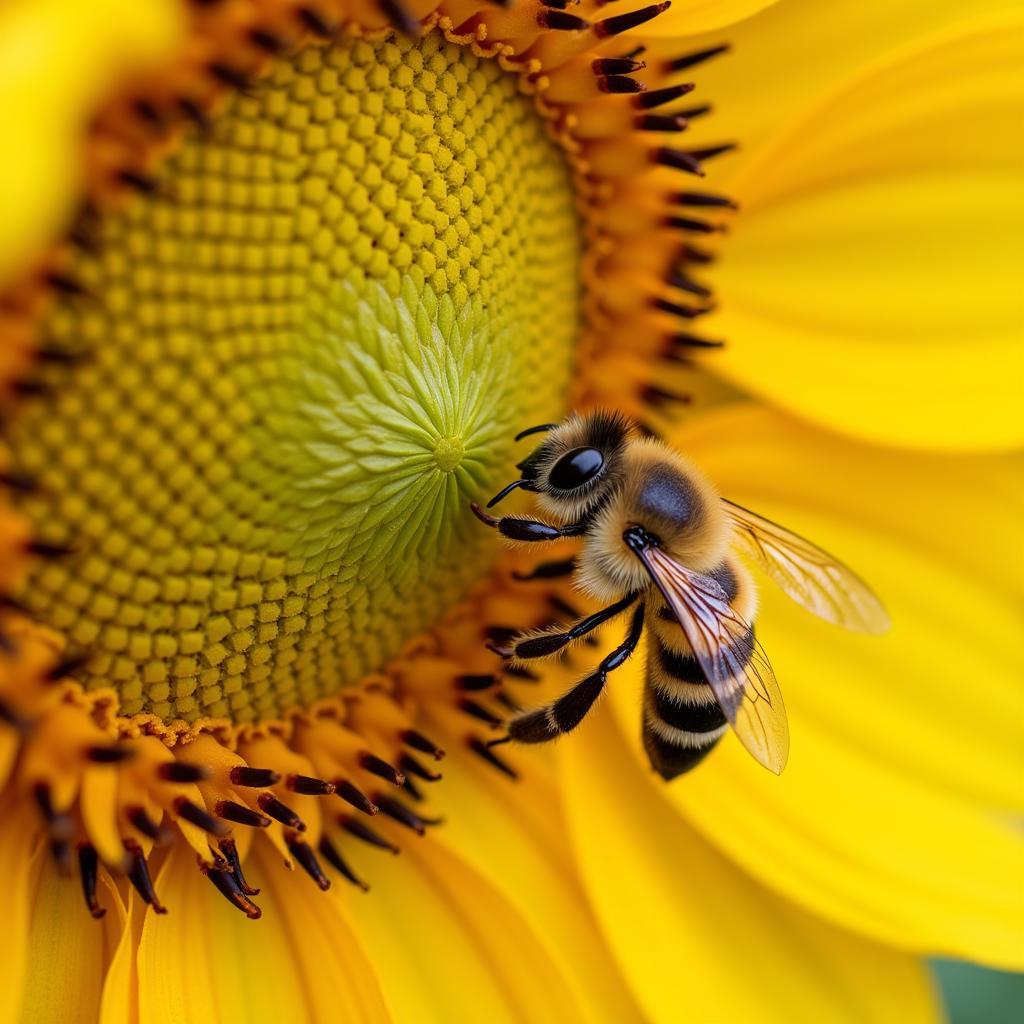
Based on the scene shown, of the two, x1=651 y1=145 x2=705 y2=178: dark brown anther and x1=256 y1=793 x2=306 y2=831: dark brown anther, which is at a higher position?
x1=651 y1=145 x2=705 y2=178: dark brown anther

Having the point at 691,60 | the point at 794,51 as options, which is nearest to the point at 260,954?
the point at 691,60

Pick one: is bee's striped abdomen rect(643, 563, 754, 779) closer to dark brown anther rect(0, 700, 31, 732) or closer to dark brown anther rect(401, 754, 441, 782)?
dark brown anther rect(401, 754, 441, 782)

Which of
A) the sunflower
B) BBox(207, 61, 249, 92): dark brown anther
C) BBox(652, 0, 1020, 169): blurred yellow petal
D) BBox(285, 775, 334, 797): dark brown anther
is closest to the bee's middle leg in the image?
the sunflower

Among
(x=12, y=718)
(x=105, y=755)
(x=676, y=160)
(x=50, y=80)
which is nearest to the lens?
(x=50, y=80)

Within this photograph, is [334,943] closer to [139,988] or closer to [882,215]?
[139,988]

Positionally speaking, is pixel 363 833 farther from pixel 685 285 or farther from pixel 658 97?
pixel 658 97

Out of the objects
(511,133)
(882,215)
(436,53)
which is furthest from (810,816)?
(436,53)

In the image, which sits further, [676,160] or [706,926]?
[706,926]
